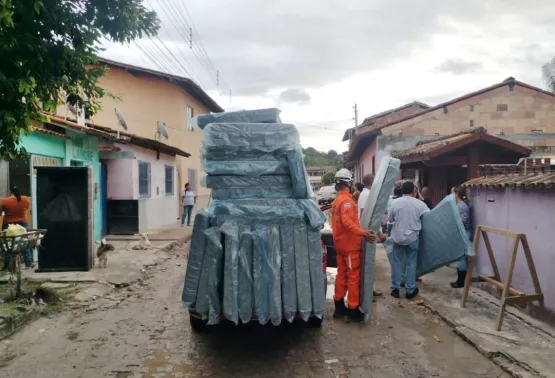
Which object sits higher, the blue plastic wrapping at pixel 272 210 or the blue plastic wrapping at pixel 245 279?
the blue plastic wrapping at pixel 272 210

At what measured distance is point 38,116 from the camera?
5.03 meters

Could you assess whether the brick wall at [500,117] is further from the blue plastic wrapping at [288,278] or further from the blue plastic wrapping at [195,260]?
the blue plastic wrapping at [195,260]

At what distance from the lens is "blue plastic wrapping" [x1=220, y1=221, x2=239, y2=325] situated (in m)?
4.32

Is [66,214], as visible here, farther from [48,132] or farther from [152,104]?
[152,104]

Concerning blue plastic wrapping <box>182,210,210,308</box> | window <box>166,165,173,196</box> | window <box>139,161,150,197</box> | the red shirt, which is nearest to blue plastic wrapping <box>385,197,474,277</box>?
blue plastic wrapping <box>182,210,210,308</box>

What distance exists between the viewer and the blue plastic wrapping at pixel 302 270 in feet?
14.5

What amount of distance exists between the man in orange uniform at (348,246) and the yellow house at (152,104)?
1541cm

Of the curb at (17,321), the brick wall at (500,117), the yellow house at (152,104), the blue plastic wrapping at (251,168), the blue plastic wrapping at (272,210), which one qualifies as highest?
the yellow house at (152,104)

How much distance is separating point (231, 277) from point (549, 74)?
65.9 feet

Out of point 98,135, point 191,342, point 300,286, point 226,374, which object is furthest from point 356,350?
point 98,135

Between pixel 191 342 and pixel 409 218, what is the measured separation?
11.5 feet

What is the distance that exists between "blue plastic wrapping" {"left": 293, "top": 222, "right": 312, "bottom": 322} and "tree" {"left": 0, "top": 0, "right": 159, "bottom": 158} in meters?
2.69

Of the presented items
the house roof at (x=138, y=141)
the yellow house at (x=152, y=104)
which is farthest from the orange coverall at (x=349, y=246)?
the yellow house at (x=152, y=104)

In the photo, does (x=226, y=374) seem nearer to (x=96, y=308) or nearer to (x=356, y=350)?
(x=356, y=350)
